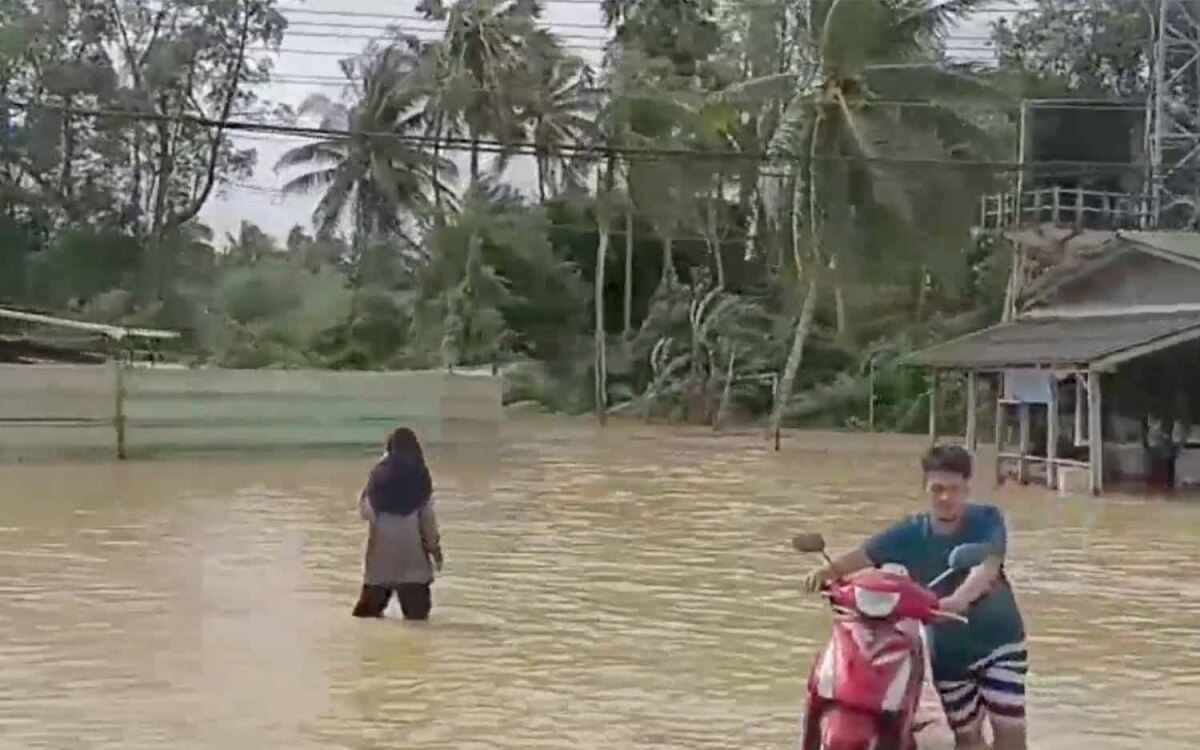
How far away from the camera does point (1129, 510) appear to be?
22.5 meters

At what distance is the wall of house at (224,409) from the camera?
28.1 metres

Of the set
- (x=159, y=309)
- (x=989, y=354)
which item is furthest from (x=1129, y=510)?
(x=159, y=309)

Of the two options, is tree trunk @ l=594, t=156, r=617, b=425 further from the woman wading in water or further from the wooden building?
the woman wading in water

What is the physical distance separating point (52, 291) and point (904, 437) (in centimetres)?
2219

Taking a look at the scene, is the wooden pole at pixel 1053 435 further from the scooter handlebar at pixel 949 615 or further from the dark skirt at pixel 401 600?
the scooter handlebar at pixel 949 615

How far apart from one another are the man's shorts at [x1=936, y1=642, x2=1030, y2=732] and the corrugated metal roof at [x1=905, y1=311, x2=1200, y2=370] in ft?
57.5

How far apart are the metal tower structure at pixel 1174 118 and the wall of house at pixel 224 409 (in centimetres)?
1263

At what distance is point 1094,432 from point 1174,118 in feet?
57.7

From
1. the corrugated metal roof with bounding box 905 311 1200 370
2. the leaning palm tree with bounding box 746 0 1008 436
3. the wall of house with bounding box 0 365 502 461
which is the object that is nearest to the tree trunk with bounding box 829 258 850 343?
the leaning palm tree with bounding box 746 0 1008 436

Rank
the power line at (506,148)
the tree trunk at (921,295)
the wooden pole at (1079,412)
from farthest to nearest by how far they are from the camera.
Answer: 1. the tree trunk at (921,295)
2. the wooden pole at (1079,412)
3. the power line at (506,148)

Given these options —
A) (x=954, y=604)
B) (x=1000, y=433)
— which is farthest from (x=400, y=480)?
(x=1000, y=433)

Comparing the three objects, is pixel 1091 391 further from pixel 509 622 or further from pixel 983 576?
pixel 983 576

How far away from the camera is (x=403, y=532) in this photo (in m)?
11.6

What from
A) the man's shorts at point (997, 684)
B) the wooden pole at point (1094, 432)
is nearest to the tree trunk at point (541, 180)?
the wooden pole at point (1094, 432)
